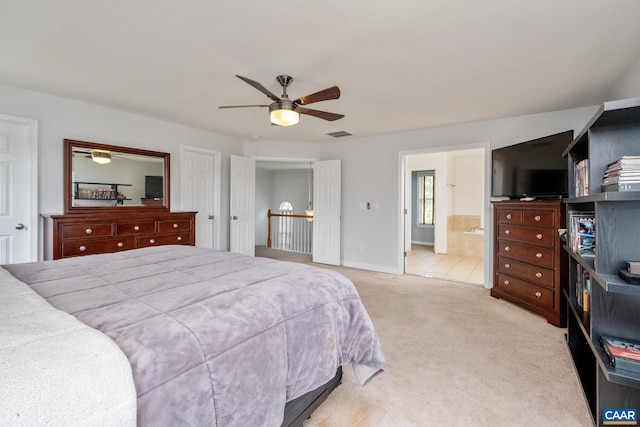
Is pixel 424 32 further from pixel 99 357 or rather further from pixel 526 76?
pixel 99 357

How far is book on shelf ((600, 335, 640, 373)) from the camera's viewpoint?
1298 mm

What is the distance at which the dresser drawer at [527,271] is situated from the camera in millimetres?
2922

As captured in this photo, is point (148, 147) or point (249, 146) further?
point (249, 146)

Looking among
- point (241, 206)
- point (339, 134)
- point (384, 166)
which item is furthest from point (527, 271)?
point (241, 206)

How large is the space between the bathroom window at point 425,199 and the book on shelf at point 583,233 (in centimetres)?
595

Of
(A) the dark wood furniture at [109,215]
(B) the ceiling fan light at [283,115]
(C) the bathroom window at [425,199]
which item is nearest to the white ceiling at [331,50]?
(B) the ceiling fan light at [283,115]

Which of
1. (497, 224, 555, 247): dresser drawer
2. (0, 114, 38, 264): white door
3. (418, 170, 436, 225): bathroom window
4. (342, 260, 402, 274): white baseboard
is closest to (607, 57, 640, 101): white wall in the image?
(497, 224, 555, 247): dresser drawer

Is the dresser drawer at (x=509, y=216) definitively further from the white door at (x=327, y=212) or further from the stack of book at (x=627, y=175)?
the white door at (x=327, y=212)

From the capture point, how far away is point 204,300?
4.01 ft

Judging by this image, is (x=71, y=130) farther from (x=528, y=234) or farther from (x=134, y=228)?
(x=528, y=234)

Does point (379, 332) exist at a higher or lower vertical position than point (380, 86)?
lower

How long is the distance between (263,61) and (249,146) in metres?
3.08

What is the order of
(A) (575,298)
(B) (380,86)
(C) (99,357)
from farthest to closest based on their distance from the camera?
1. (B) (380,86)
2. (A) (575,298)
3. (C) (99,357)

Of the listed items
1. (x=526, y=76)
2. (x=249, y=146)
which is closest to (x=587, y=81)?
(x=526, y=76)
